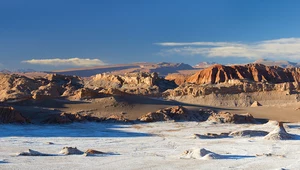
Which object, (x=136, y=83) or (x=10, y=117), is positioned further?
(x=136, y=83)

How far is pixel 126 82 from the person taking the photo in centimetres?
7725

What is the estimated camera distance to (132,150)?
1714 cm

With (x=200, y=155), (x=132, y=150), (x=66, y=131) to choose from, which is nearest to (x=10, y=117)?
(x=66, y=131)

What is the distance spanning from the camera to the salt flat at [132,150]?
13.0m

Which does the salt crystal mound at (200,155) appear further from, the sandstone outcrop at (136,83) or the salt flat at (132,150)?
the sandstone outcrop at (136,83)

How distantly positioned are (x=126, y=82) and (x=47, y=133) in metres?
52.9

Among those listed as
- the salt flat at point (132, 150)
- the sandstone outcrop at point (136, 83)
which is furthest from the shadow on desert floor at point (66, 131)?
the sandstone outcrop at point (136, 83)

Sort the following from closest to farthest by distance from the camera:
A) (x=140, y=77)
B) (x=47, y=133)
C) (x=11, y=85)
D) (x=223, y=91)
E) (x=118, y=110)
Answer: (x=47, y=133) < (x=118, y=110) < (x=223, y=91) < (x=11, y=85) < (x=140, y=77)

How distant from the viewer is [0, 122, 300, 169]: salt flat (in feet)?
42.7

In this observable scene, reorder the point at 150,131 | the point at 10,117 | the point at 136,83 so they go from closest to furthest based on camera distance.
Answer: the point at 150,131
the point at 10,117
the point at 136,83

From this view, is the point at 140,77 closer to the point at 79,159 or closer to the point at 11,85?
the point at 11,85

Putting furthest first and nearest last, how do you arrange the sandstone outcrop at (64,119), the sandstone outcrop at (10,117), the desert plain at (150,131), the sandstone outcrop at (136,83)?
1. the sandstone outcrop at (136,83)
2. the sandstone outcrop at (64,119)
3. the sandstone outcrop at (10,117)
4. the desert plain at (150,131)

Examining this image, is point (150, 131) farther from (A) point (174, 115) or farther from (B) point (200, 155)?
(B) point (200, 155)

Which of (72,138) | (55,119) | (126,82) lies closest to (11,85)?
(126,82)
